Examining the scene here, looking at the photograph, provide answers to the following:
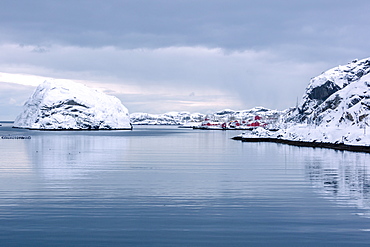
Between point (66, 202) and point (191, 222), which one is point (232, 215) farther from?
point (66, 202)

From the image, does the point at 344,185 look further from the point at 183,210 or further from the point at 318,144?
the point at 318,144

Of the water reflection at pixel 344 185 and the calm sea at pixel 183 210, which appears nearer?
the calm sea at pixel 183 210

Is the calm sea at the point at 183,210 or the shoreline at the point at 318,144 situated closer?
A: the calm sea at the point at 183,210

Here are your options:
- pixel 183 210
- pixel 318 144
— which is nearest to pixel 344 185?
pixel 183 210

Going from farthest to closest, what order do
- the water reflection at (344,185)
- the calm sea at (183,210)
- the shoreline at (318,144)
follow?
the shoreline at (318,144), the water reflection at (344,185), the calm sea at (183,210)

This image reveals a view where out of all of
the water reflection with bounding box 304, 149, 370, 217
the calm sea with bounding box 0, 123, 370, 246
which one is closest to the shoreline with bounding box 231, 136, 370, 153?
the water reflection with bounding box 304, 149, 370, 217

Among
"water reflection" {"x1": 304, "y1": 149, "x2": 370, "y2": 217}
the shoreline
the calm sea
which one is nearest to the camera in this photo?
the calm sea

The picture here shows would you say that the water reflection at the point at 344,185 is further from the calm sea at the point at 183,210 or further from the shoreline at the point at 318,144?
the shoreline at the point at 318,144

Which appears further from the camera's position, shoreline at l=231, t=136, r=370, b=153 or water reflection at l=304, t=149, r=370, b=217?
shoreline at l=231, t=136, r=370, b=153

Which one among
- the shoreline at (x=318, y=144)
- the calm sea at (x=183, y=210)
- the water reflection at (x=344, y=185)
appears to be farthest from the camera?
the shoreline at (x=318, y=144)

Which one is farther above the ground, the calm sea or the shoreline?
the shoreline

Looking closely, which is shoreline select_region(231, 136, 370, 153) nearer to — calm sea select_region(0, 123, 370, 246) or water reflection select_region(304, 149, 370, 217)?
water reflection select_region(304, 149, 370, 217)

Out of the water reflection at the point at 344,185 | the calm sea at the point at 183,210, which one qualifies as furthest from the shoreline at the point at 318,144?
the calm sea at the point at 183,210

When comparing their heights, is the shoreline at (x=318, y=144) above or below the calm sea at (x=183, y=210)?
above
